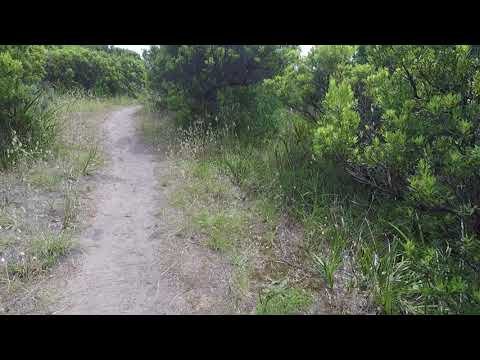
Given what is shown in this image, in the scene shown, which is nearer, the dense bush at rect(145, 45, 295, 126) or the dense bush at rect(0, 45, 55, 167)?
the dense bush at rect(0, 45, 55, 167)

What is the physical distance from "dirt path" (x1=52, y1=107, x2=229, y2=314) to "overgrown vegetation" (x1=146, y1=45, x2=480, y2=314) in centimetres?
74

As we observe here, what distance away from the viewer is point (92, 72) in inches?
572

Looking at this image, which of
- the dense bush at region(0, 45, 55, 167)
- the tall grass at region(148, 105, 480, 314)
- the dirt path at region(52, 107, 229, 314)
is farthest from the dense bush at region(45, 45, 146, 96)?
the dirt path at region(52, 107, 229, 314)

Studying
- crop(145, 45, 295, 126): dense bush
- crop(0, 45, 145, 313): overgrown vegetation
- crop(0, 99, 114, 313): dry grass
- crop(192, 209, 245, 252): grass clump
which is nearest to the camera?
crop(0, 99, 114, 313): dry grass

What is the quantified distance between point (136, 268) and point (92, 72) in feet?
44.7

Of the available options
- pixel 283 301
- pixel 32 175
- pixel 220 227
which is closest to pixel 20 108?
pixel 32 175

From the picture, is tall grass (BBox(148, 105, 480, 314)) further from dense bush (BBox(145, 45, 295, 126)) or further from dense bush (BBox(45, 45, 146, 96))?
dense bush (BBox(45, 45, 146, 96))

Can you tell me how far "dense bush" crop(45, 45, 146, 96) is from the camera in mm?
12909

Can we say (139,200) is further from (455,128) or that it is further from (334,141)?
(455,128)

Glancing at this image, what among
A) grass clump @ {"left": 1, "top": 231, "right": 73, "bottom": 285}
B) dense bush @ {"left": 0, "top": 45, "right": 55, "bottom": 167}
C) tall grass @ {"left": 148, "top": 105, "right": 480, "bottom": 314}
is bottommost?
grass clump @ {"left": 1, "top": 231, "right": 73, "bottom": 285}

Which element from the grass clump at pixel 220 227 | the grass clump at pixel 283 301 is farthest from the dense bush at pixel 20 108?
the grass clump at pixel 283 301

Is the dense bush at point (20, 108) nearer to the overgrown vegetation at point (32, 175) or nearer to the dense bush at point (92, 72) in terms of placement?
the overgrown vegetation at point (32, 175)

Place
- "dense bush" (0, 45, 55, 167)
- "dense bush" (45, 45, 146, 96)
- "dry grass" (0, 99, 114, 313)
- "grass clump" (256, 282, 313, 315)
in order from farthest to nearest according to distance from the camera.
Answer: "dense bush" (45, 45, 146, 96) < "dense bush" (0, 45, 55, 167) < "dry grass" (0, 99, 114, 313) < "grass clump" (256, 282, 313, 315)

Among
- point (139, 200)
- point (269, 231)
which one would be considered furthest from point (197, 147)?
point (269, 231)
